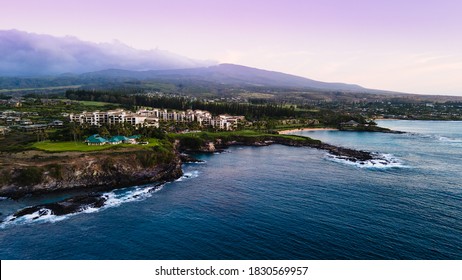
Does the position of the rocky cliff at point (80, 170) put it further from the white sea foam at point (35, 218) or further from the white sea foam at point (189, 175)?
the white sea foam at point (35, 218)

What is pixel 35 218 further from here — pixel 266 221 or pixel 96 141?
pixel 96 141

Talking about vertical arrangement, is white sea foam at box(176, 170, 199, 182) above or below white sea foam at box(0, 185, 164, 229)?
above

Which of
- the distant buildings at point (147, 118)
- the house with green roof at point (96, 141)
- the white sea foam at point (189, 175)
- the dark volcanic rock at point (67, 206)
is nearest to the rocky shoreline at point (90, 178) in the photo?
the dark volcanic rock at point (67, 206)

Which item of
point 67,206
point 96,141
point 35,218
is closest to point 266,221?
point 67,206

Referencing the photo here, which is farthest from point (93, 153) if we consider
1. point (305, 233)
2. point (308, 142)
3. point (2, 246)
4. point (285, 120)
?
point (285, 120)

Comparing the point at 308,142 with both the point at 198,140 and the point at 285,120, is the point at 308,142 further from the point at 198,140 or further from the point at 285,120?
the point at 285,120

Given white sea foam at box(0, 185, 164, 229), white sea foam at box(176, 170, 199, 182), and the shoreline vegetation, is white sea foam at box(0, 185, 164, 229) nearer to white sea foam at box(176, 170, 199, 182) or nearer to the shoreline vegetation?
the shoreline vegetation

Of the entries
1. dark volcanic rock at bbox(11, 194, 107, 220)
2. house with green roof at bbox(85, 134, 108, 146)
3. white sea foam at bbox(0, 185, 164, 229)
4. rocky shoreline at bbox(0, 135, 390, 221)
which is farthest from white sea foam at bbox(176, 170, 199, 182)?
house with green roof at bbox(85, 134, 108, 146)
